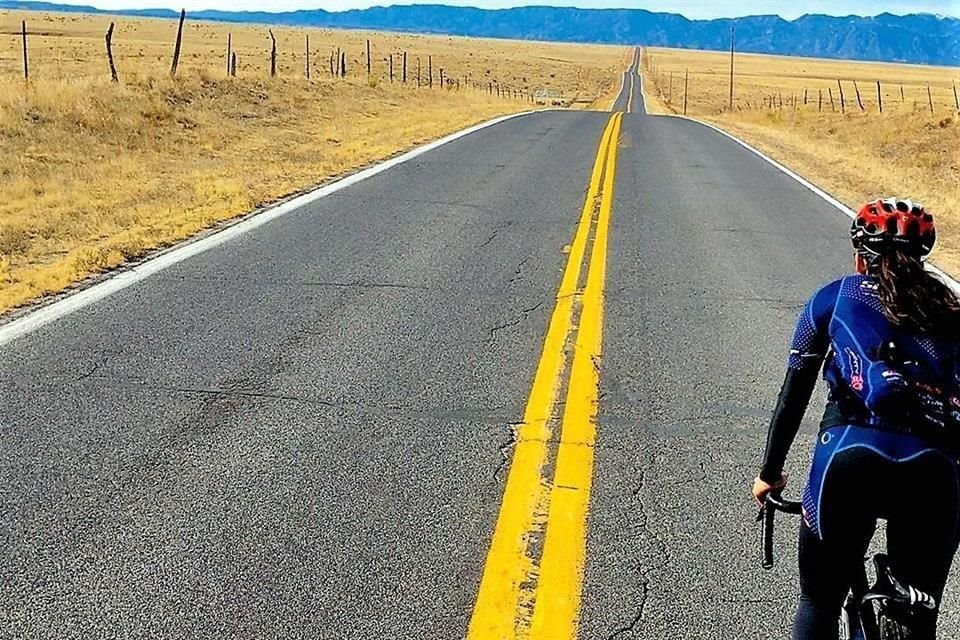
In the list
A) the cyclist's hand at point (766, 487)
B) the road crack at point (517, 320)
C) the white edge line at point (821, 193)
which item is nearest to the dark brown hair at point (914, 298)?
the cyclist's hand at point (766, 487)

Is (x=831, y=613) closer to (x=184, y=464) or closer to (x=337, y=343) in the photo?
(x=184, y=464)

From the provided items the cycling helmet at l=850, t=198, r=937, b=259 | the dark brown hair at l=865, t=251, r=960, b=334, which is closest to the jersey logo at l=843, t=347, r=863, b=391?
the dark brown hair at l=865, t=251, r=960, b=334

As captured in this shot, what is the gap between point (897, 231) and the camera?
269 cm

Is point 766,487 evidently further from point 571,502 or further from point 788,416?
point 571,502

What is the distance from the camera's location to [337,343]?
20.8 feet

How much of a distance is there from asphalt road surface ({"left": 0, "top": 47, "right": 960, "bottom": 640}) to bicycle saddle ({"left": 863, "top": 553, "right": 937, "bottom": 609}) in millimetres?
742

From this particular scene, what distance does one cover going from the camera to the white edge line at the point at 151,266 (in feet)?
21.4

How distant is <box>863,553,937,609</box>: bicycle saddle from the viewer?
251cm

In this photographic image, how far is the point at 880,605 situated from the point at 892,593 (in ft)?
0.18

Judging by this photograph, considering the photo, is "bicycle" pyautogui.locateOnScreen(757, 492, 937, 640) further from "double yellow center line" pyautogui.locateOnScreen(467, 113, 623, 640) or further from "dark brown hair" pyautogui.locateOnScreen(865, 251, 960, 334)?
"double yellow center line" pyautogui.locateOnScreen(467, 113, 623, 640)

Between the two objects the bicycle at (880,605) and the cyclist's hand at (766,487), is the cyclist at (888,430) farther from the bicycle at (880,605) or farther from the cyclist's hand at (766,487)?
the cyclist's hand at (766,487)

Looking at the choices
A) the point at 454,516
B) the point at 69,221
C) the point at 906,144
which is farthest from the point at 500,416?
the point at 906,144

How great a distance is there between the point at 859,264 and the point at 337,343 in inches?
159

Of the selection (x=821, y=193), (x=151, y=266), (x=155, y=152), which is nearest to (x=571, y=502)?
(x=151, y=266)
